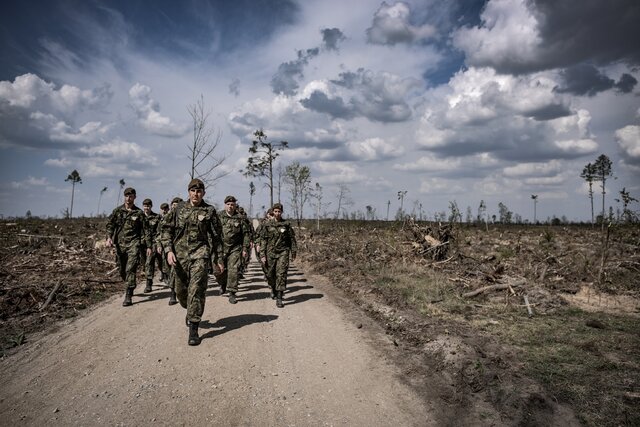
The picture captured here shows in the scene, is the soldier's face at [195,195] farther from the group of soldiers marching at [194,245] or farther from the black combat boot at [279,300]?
the black combat boot at [279,300]

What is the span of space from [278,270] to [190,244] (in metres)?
2.85

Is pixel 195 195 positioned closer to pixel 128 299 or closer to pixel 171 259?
A: pixel 171 259

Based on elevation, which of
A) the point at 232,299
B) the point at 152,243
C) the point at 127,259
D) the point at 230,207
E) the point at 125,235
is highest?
the point at 230,207

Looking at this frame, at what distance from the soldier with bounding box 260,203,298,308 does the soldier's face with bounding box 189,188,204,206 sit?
2.75 meters

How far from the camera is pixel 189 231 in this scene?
21.2ft

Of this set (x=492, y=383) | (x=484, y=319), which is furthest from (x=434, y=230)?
(x=492, y=383)

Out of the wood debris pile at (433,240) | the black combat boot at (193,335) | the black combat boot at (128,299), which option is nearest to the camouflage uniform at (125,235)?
the black combat boot at (128,299)

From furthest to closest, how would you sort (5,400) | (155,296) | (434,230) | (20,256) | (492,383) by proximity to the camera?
(434,230) → (20,256) → (155,296) → (492,383) → (5,400)

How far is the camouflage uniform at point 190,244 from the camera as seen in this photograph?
6207 millimetres

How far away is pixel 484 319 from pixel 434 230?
343 inches

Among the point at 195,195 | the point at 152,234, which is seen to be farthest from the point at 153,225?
the point at 195,195

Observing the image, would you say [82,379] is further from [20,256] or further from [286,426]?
[20,256]

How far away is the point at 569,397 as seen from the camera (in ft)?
13.8

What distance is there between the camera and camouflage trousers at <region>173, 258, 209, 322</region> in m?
6.00
